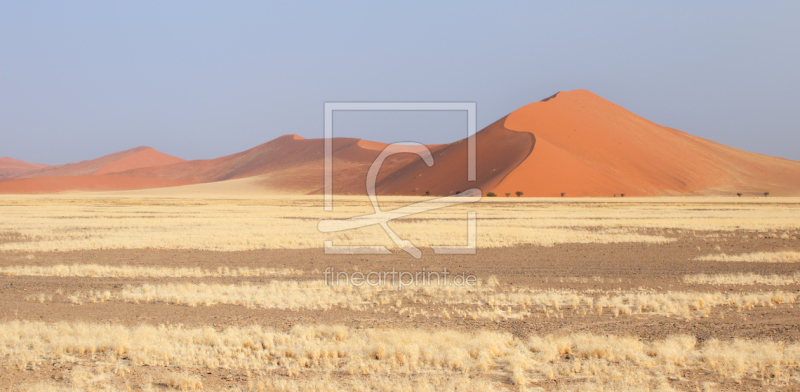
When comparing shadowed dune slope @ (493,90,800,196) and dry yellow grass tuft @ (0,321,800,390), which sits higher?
shadowed dune slope @ (493,90,800,196)

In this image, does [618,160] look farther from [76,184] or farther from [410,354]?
[76,184]

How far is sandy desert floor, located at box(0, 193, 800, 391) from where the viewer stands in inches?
267

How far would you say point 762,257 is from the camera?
17906 millimetres

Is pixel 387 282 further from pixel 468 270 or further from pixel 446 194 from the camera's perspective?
pixel 446 194

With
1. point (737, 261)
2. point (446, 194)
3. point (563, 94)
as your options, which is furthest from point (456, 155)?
point (737, 261)

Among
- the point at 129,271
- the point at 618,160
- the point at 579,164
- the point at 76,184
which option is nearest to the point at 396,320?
the point at 129,271

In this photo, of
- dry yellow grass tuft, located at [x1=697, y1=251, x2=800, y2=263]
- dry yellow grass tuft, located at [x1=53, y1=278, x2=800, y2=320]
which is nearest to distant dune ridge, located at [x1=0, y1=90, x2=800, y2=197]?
dry yellow grass tuft, located at [x1=697, y1=251, x2=800, y2=263]

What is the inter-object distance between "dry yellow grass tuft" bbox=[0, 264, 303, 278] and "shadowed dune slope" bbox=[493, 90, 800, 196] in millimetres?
60101

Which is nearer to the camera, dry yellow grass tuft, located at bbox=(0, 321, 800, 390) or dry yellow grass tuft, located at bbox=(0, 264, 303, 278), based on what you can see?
dry yellow grass tuft, located at bbox=(0, 321, 800, 390)

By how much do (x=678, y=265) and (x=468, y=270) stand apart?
5843 mm

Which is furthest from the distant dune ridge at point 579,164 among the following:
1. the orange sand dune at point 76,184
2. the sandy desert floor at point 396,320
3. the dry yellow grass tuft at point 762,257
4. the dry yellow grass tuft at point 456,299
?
the dry yellow grass tuft at point 456,299

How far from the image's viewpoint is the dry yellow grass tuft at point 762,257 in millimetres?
17312

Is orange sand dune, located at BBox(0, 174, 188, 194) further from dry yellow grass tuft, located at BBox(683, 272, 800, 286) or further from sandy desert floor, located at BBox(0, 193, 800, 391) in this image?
dry yellow grass tuft, located at BBox(683, 272, 800, 286)

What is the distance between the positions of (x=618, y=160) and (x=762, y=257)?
238 feet
